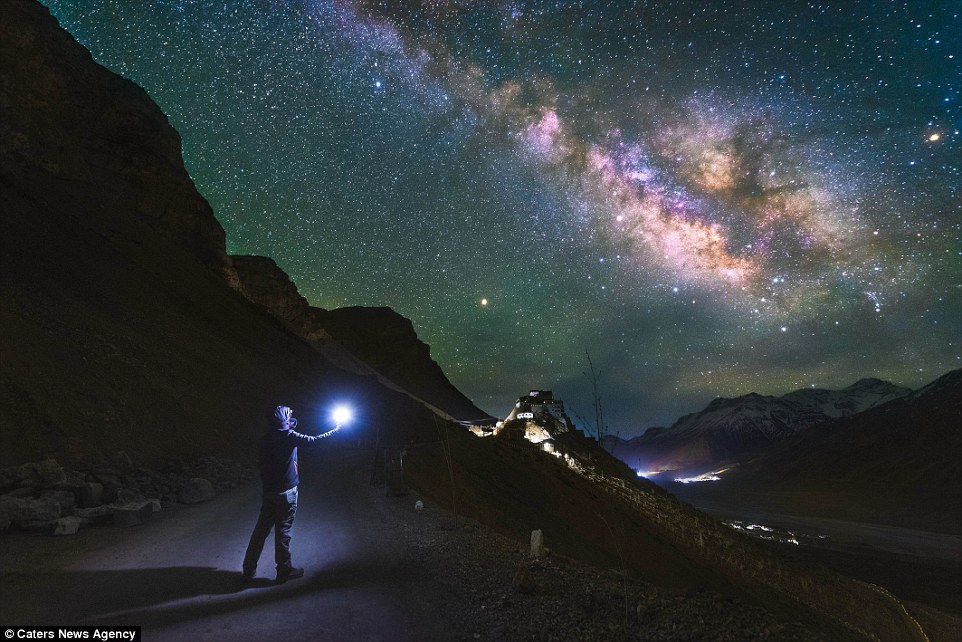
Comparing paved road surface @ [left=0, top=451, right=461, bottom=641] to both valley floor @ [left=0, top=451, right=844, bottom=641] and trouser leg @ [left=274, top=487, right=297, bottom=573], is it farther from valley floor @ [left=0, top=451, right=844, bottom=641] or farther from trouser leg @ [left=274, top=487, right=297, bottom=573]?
trouser leg @ [left=274, top=487, right=297, bottom=573]

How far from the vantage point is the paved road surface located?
5027 millimetres

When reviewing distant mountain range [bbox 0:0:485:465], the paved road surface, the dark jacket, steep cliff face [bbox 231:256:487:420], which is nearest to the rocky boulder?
the paved road surface

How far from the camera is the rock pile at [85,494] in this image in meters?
8.84

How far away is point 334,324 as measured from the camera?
113m

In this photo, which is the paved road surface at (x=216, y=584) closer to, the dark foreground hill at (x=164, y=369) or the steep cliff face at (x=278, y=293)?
the dark foreground hill at (x=164, y=369)

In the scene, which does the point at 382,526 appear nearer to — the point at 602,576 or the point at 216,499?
the point at 602,576

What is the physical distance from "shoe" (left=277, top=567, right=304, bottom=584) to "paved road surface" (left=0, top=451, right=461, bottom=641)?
14cm

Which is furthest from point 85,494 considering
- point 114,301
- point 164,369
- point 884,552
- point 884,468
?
point 884,468

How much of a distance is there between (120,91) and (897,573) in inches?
3684

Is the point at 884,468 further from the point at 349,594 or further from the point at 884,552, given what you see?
the point at 349,594

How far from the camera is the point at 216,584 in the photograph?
637cm

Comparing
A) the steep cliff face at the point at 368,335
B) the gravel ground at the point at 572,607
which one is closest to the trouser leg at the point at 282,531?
the gravel ground at the point at 572,607

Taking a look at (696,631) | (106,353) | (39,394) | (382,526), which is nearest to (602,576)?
(696,631)

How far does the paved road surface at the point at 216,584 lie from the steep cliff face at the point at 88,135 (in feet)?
135
